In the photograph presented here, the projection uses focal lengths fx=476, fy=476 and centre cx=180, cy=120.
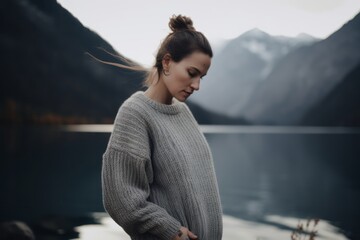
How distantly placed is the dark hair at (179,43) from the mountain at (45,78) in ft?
347

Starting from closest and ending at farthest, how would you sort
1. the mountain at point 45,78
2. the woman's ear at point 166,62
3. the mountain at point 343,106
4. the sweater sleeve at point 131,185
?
the sweater sleeve at point 131,185, the woman's ear at point 166,62, the mountain at point 45,78, the mountain at point 343,106

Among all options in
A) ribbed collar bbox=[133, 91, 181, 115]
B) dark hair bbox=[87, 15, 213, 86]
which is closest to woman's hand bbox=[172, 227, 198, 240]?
ribbed collar bbox=[133, 91, 181, 115]

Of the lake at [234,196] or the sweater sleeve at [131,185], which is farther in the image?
the lake at [234,196]

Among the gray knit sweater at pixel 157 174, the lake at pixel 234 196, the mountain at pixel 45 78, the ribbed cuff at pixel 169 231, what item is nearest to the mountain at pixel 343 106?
the mountain at pixel 45 78

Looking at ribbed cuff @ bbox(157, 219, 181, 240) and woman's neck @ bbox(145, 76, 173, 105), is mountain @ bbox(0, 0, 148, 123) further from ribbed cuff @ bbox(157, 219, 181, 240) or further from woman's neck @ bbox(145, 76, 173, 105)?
ribbed cuff @ bbox(157, 219, 181, 240)

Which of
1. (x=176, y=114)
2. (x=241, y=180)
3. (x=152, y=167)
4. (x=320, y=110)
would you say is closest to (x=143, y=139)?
(x=152, y=167)

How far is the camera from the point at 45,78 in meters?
133

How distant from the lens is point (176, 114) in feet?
8.95

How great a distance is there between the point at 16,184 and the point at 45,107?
91.0 m

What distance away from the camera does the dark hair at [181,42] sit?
246cm

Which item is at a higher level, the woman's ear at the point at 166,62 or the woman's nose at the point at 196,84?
the woman's ear at the point at 166,62

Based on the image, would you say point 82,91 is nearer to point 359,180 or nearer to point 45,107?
point 45,107

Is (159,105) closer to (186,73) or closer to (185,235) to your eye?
(186,73)

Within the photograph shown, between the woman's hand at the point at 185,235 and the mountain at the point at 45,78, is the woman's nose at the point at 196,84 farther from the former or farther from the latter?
the mountain at the point at 45,78
